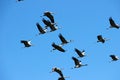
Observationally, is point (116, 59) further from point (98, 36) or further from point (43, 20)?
point (43, 20)

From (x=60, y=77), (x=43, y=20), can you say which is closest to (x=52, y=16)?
(x=43, y=20)

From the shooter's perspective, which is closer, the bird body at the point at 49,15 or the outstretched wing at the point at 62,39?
the bird body at the point at 49,15

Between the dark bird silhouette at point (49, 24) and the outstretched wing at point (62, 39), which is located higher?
the dark bird silhouette at point (49, 24)

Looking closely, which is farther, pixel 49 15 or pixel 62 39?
pixel 62 39

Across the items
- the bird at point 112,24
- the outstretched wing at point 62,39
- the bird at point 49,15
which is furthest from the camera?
the bird at point 112,24

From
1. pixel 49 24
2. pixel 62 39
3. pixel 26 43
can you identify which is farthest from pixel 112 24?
pixel 26 43

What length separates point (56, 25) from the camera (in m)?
85.2

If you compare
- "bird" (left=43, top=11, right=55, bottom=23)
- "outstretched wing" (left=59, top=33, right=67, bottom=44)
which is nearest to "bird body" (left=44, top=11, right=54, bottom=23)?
"bird" (left=43, top=11, right=55, bottom=23)

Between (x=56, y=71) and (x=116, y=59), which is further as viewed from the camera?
(x=116, y=59)

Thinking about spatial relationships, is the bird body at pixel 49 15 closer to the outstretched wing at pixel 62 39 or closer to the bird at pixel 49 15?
the bird at pixel 49 15

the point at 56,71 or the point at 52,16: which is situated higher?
the point at 52,16

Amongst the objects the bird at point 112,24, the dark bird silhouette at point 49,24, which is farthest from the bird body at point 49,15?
the bird at point 112,24

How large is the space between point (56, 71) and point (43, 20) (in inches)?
218

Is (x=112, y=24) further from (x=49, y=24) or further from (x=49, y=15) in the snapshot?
(x=49, y=15)
